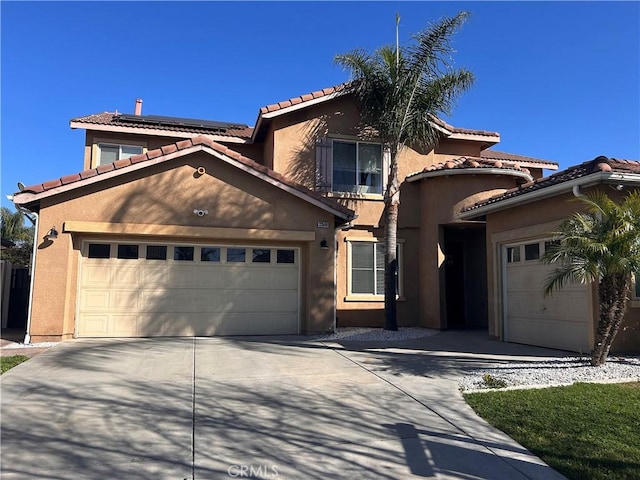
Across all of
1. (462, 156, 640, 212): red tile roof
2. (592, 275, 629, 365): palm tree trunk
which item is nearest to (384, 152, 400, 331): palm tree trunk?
(462, 156, 640, 212): red tile roof

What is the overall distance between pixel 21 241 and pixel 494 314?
91.1 ft

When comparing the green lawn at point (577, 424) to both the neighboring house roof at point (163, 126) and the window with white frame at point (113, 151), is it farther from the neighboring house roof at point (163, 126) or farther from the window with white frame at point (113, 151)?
the window with white frame at point (113, 151)

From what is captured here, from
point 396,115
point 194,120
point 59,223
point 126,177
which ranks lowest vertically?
point 59,223

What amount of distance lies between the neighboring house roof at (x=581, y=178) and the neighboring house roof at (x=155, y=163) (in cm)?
399

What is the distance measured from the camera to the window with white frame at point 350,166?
48.0 feet

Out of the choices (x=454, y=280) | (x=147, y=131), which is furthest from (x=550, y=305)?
(x=147, y=131)

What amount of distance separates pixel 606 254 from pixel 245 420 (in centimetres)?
614

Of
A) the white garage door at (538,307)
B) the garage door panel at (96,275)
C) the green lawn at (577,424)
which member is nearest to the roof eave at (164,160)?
the garage door panel at (96,275)

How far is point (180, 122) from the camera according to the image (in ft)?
54.4

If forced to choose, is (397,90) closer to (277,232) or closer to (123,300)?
(277,232)

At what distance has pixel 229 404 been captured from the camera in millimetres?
6016

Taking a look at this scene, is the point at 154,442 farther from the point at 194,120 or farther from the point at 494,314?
the point at 194,120

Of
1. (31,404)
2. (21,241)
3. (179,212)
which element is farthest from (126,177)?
(21,241)

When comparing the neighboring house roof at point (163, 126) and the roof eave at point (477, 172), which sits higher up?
the neighboring house roof at point (163, 126)
